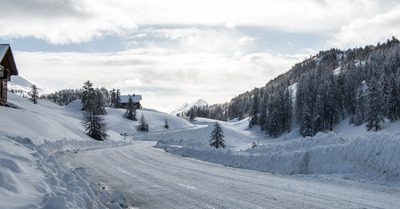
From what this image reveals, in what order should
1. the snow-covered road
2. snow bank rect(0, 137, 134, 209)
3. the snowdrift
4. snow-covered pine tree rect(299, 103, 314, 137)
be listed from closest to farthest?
snow bank rect(0, 137, 134, 209) → the snow-covered road → the snowdrift → snow-covered pine tree rect(299, 103, 314, 137)

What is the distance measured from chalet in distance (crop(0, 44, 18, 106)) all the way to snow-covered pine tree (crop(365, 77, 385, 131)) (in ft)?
212

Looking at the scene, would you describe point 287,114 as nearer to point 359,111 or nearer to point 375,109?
point 359,111

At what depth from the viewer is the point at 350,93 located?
85.6 m

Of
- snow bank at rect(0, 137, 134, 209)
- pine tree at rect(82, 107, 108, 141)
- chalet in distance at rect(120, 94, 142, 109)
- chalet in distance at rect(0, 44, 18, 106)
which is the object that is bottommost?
pine tree at rect(82, 107, 108, 141)

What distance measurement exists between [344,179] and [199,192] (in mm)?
5789

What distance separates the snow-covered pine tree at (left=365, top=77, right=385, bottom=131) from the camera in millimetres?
64438

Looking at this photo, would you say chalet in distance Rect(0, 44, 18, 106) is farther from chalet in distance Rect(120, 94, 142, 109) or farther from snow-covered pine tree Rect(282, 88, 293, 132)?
chalet in distance Rect(120, 94, 142, 109)

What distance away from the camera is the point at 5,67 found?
37500 mm

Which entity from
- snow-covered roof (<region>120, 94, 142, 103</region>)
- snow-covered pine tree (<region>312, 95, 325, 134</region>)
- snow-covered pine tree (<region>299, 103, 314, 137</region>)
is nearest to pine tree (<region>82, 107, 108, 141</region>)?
snow-covered pine tree (<region>299, 103, 314, 137</region>)

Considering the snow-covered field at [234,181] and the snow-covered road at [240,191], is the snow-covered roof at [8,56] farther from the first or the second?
the snow-covered road at [240,191]

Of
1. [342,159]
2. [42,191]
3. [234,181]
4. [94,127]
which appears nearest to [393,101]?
[94,127]

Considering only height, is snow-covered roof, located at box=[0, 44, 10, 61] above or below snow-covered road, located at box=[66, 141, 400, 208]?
above

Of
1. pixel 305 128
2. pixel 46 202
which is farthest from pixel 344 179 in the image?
pixel 305 128

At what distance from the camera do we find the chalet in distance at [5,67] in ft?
116
